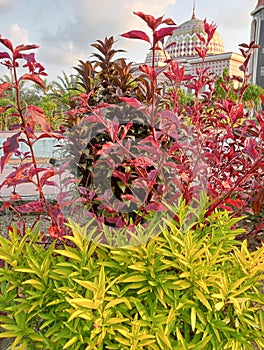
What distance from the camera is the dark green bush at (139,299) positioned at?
1157 millimetres

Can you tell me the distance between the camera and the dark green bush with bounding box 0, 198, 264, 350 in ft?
3.80

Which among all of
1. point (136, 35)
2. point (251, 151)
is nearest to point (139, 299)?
point (251, 151)

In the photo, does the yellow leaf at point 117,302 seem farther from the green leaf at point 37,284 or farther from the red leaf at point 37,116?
the red leaf at point 37,116

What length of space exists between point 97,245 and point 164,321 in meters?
0.38

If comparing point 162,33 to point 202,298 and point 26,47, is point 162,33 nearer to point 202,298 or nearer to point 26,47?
point 26,47

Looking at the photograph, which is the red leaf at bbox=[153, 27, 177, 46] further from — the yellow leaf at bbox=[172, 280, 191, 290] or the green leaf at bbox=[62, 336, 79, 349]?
the green leaf at bbox=[62, 336, 79, 349]

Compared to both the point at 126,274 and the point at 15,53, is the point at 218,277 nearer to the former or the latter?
the point at 126,274

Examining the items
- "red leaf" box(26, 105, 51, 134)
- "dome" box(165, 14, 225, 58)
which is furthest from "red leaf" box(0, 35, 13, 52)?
"dome" box(165, 14, 225, 58)

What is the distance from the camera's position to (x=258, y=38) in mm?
28250

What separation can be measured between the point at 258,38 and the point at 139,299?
31202mm

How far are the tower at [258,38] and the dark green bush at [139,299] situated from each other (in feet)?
96.4

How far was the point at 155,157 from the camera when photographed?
4.76ft

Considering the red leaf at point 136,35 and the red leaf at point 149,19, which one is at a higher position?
the red leaf at point 149,19

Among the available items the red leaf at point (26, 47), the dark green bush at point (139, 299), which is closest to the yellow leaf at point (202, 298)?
the dark green bush at point (139, 299)
